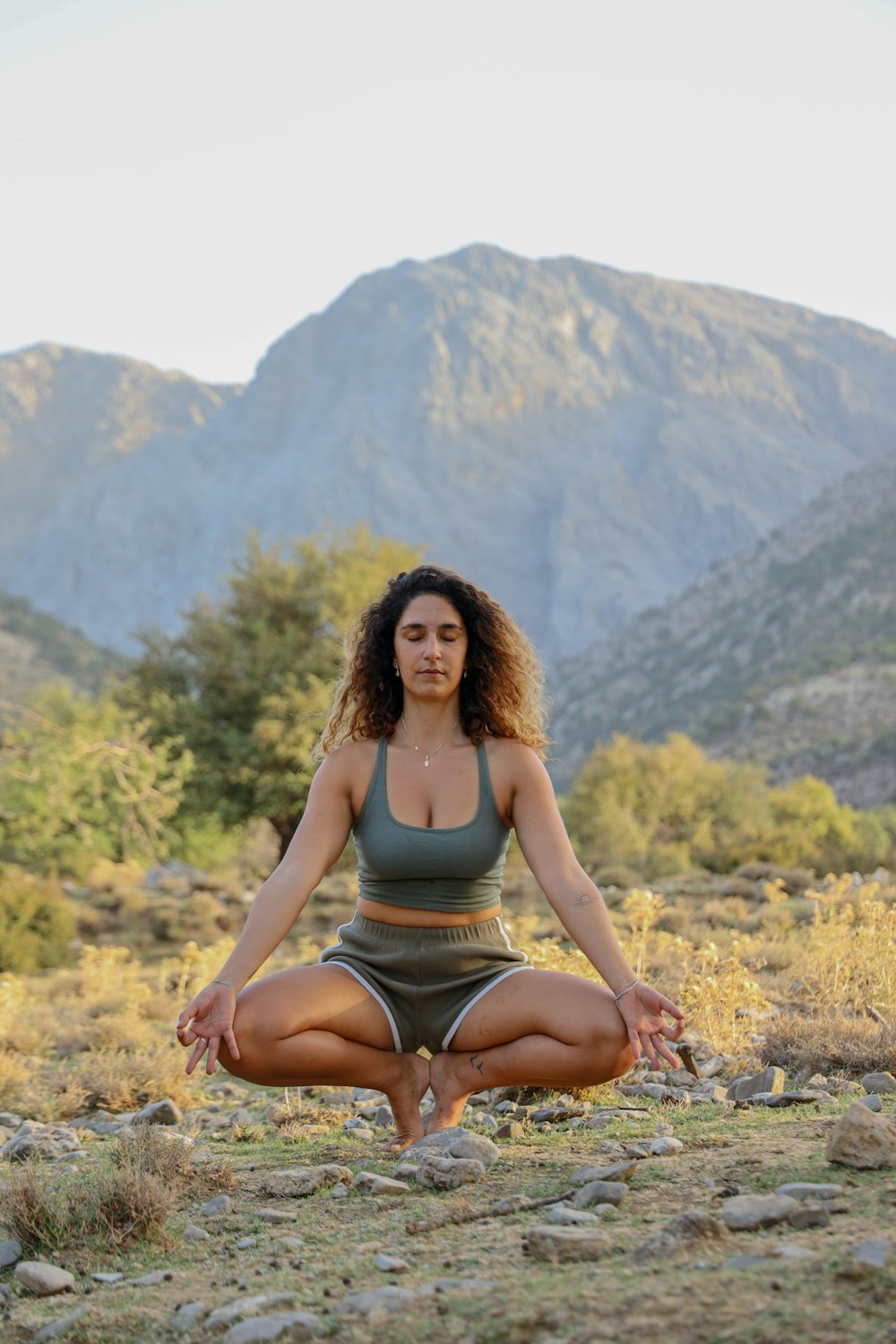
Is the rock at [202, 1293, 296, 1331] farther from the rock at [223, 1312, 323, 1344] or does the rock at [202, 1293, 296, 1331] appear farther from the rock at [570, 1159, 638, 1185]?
the rock at [570, 1159, 638, 1185]

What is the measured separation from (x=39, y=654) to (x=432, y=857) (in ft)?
192

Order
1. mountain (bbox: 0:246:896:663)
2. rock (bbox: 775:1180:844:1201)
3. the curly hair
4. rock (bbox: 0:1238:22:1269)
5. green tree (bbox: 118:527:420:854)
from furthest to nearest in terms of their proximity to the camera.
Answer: mountain (bbox: 0:246:896:663) → green tree (bbox: 118:527:420:854) → the curly hair → rock (bbox: 0:1238:22:1269) → rock (bbox: 775:1180:844:1201)

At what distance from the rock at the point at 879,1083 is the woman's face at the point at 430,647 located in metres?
2.15

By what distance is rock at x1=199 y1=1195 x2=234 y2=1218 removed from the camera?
3602 mm

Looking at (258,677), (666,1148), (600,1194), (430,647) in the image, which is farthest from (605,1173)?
(258,677)

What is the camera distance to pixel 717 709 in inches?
1879

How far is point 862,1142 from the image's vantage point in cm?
324

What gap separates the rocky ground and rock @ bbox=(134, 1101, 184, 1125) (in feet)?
2.54

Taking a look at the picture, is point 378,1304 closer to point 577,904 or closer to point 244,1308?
point 244,1308

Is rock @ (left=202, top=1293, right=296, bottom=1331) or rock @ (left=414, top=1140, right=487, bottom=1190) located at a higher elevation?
rock @ (left=414, top=1140, right=487, bottom=1190)

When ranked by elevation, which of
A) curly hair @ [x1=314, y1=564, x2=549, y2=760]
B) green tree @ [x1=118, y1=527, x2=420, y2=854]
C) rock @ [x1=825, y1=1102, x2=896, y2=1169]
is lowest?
rock @ [x1=825, y1=1102, x2=896, y2=1169]

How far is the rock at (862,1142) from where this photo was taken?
323 cm

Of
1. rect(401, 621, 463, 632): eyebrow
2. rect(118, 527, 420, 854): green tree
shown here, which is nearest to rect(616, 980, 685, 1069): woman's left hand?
rect(401, 621, 463, 632): eyebrow

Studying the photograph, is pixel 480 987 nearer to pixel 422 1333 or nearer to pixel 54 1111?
pixel 422 1333
